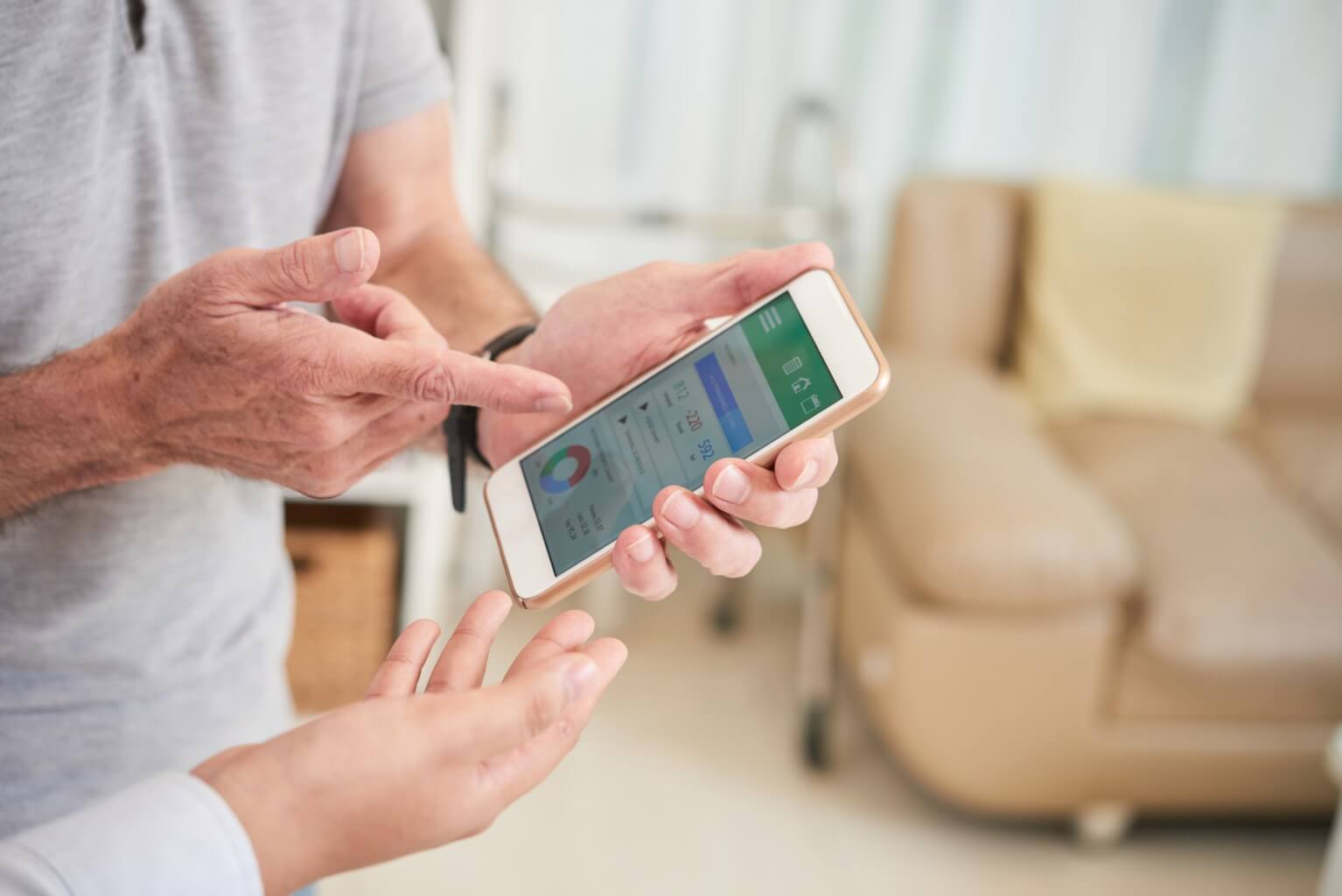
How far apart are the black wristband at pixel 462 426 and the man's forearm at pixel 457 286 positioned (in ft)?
0.08

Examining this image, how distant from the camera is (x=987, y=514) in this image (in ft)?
4.92

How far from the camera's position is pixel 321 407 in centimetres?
60

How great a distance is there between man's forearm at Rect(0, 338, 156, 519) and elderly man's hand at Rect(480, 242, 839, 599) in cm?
26

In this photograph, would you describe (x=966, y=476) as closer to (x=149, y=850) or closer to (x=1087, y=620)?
(x=1087, y=620)

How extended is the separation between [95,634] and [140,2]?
367 mm

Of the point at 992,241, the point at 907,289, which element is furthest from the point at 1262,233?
the point at 907,289

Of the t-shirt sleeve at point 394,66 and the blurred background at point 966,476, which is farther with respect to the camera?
the blurred background at point 966,476

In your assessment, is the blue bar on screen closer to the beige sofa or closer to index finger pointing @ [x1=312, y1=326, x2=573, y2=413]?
index finger pointing @ [x1=312, y1=326, x2=573, y2=413]

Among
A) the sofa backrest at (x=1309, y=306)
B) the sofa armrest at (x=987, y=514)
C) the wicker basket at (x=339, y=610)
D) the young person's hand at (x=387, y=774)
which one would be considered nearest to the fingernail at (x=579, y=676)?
the young person's hand at (x=387, y=774)

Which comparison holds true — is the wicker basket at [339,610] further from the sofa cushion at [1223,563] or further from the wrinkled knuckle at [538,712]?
the wrinkled knuckle at [538,712]

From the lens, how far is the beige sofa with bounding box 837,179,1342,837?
4.94 feet

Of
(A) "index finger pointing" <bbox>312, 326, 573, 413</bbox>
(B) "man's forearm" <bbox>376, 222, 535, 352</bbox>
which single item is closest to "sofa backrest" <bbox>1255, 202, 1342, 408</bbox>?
(B) "man's forearm" <bbox>376, 222, 535, 352</bbox>

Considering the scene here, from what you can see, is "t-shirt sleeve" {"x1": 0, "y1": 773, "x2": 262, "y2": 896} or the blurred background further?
the blurred background

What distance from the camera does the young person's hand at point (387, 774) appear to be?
0.48 metres
